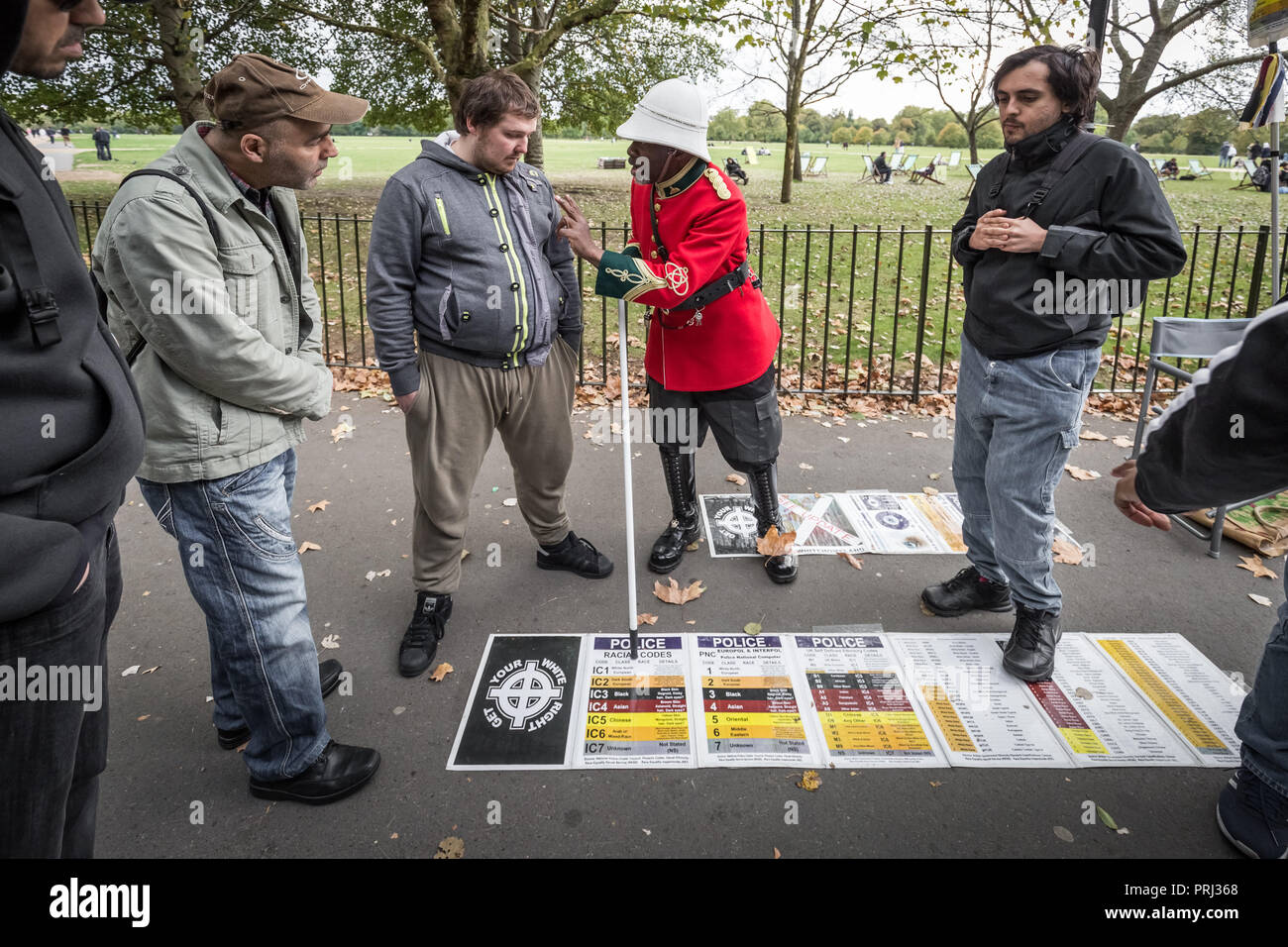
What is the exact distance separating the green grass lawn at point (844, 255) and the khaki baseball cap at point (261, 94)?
10.1ft

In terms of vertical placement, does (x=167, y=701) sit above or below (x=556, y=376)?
below

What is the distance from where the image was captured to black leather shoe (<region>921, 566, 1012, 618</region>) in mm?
3652

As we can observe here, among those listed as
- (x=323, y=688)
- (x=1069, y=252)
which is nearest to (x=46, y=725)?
(x=323, y=688)

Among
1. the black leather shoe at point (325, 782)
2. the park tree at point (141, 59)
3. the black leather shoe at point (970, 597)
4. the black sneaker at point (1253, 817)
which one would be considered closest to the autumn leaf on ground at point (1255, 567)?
the black leather shoe at point (970, 597)

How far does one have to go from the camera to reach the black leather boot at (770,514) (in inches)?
156

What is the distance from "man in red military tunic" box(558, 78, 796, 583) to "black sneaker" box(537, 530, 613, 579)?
0.91 ft

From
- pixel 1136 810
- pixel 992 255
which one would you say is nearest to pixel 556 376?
pixel 992 255

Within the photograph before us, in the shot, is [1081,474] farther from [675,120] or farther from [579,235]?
[579,235]

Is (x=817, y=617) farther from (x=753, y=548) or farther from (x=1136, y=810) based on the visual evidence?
(x=1136, y=810)

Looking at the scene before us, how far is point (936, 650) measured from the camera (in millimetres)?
3371

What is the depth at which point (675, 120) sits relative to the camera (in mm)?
3131

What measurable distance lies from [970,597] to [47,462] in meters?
3.55

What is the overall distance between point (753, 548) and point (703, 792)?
184 centimetres

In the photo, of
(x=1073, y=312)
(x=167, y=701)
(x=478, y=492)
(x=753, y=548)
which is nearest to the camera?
(x=1073, y=312)
